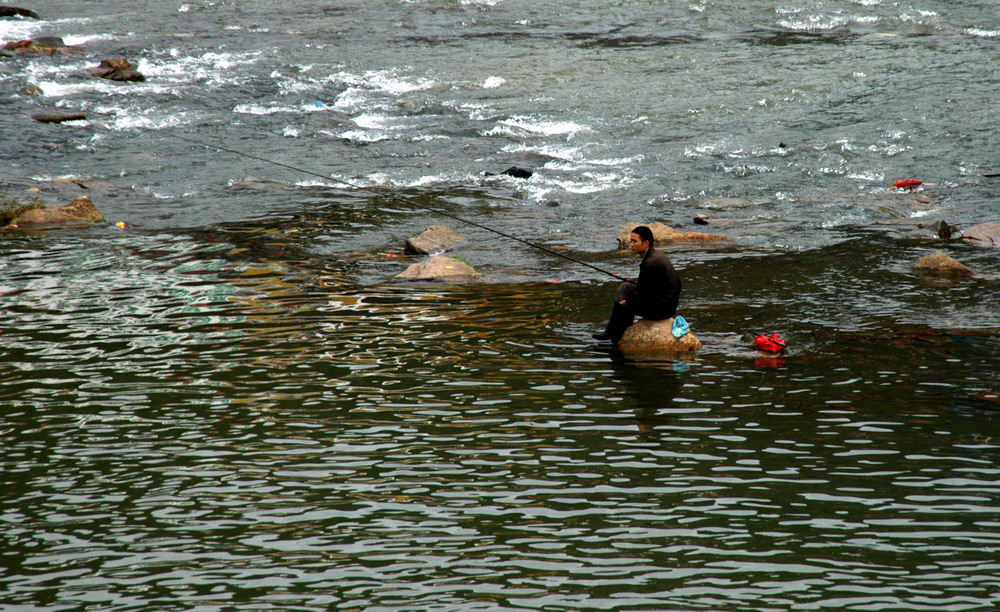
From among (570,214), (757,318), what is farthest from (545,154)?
(757,318)

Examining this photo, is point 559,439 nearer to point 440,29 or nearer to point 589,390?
point 589,390

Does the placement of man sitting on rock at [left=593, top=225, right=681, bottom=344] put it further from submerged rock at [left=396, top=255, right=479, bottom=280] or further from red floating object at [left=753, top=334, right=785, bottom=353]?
submerged rock at [left=396, top=255, right=479, bottom=280]

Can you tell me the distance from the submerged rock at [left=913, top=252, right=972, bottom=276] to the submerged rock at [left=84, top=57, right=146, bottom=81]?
1693cm

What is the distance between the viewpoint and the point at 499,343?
1101 cm

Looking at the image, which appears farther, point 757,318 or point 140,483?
point 757,318

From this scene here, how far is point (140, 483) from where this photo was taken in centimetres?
768

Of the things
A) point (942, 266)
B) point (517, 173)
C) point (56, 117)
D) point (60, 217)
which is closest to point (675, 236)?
point (942, 266)

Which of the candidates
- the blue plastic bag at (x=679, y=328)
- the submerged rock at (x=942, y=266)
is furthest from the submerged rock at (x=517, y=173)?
the blue plastic bag at (x=679, y=328)

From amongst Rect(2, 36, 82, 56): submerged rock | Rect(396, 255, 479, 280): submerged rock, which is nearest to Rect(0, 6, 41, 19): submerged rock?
Rect(2, 36, 82, 56): submerged rock

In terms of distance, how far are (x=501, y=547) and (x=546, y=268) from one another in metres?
7.85

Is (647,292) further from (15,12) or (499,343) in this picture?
(15,12)

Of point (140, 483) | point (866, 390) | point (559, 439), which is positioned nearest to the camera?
point (140, 483)

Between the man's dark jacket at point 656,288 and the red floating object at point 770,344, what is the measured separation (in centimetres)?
89

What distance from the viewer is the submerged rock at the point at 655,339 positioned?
1077 centimetres
